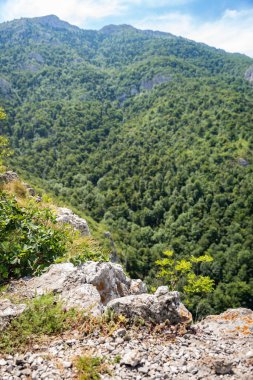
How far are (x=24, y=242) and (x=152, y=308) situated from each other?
3.87 metres

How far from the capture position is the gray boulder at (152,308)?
6.59 meters

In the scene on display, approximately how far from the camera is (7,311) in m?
6.28

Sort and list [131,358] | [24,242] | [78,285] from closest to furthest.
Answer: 1. [131,358]
2. [78,285]
3. [24,242]

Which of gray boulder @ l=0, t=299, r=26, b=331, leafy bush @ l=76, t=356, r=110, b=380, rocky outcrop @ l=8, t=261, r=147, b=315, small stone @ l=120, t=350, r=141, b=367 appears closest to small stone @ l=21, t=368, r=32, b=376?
leafy bush @ l=76, t=356, r=110, b=380

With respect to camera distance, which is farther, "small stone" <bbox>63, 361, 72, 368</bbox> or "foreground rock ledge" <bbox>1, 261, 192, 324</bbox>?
"foreground rock ledge" <bbox>1, 261, 192, 324</bbox>

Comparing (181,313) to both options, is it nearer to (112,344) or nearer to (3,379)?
(112,344)

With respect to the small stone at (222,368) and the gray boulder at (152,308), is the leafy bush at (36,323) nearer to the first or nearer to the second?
the gray boulder at (152,308)

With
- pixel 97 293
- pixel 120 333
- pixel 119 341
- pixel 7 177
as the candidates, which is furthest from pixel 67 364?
pixel 7 177

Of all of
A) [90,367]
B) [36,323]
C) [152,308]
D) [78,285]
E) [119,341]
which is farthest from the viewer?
[78,285]

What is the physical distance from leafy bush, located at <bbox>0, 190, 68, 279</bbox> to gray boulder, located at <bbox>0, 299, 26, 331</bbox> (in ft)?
3.47

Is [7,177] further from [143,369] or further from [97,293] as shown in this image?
[143,369]

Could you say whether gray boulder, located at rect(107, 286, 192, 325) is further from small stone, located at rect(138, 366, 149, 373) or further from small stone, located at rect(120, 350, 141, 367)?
small stone, located at rect(138, 366, 149, 373)

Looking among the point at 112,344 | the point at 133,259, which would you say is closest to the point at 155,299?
the point at 112,344

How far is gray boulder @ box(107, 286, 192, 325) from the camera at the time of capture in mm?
6594
